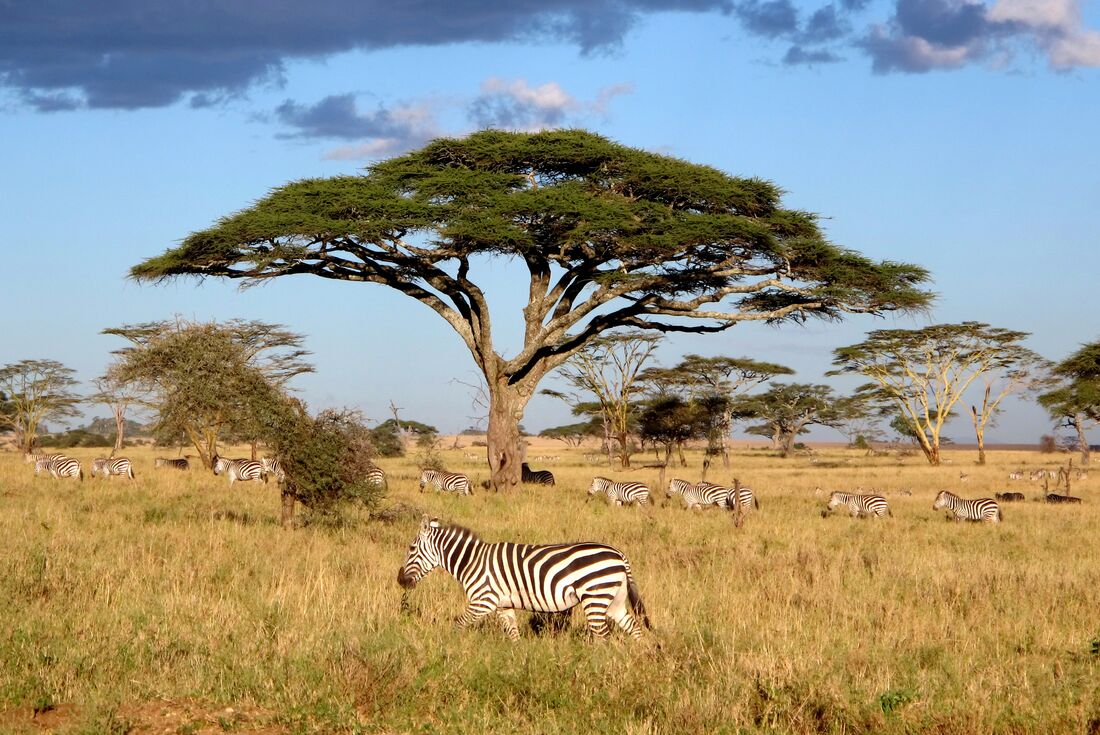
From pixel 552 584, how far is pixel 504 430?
18.9m

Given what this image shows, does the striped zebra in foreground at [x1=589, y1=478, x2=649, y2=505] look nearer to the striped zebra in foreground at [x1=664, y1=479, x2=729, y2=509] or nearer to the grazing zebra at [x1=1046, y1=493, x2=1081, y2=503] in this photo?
the striped zebra in foreground at [x1=664, y1=479, x2=729, y2=509]

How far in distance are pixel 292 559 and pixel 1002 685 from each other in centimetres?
857

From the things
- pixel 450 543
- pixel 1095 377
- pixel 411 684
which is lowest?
pixel 411 684

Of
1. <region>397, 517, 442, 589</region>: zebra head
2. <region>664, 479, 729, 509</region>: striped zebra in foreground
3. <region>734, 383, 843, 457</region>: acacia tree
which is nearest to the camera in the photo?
<region>397, 517, 442, 589</region>: zebra head

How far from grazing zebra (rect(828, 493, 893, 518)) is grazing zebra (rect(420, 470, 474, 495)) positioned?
30.1 feet

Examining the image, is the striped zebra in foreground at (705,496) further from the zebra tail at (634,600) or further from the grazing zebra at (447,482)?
the zebra tail at (634,600)

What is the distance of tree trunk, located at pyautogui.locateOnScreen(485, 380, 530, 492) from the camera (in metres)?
27.4

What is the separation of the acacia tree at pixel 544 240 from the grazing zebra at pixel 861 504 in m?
5.34

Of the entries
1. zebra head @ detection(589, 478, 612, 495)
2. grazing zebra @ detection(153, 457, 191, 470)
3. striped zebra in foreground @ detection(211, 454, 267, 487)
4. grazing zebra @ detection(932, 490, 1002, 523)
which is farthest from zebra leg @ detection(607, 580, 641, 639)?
grazing zebra @ detection(153, 457, 191, 470)

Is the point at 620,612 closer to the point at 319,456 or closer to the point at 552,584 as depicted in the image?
the point at 552,584

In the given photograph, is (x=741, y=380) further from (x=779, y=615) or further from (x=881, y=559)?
(x=779, y=615)

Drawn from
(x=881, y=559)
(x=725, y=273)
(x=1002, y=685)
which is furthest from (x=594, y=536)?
(x=725, y=273)

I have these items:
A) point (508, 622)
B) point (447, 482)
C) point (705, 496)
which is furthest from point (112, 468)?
point (508, 622)

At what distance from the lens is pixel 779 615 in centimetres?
1014
